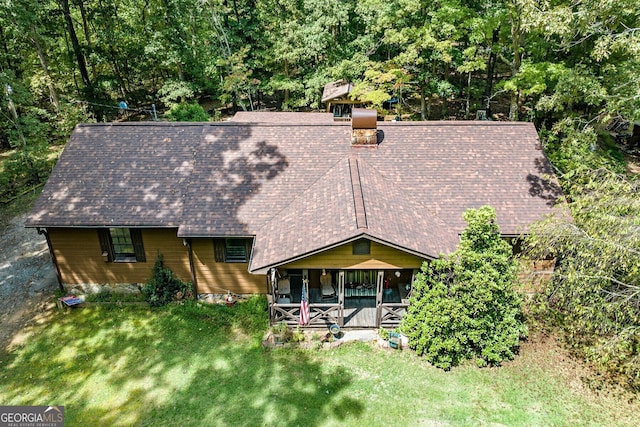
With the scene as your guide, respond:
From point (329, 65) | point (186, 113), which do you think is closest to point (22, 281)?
point (186, 113)

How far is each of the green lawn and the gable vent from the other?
8098 millimetres

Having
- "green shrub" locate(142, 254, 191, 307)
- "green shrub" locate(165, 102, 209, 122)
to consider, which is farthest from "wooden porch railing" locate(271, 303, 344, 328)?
"green shrub" locate(165, 102, 209, 122)

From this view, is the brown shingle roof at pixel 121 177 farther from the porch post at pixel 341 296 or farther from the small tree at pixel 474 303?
the small tree at pixel 474 303

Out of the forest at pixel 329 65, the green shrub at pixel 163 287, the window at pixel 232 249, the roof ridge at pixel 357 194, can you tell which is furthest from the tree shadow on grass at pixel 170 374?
the forest at pixel 329 65

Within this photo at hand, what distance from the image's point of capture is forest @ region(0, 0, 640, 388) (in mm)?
16703

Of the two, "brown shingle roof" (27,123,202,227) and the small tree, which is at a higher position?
"brown shingle roof" (27,123,202,227)

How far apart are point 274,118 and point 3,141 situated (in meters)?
21.4

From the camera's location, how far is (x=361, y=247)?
13.1 metres

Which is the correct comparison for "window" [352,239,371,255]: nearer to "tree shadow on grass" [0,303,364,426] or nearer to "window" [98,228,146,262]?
"tree shadow on grass" [0,303,364,426]

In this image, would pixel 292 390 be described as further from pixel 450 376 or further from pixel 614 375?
pixel 614 375

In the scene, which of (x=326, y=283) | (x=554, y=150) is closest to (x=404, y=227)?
(x=326, y=283)

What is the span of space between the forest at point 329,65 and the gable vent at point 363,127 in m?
6.29

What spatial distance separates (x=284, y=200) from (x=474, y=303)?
7532mm

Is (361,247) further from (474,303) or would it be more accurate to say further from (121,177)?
(121,177)
